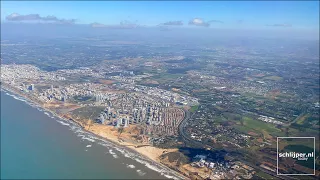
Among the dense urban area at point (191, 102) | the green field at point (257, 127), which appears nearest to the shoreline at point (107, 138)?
the dense urban area at point (191, 102)

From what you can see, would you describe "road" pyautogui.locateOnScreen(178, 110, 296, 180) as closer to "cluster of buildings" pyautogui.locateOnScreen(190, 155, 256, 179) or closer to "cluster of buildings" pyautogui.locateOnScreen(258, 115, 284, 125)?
"cluster of buildings" pyautogui.locateOnScreen(190, 155, 256, 179)

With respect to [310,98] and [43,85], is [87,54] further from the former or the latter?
[310,98]

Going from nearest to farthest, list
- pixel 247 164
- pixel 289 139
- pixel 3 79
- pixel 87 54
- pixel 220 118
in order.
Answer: pixel 247 164 < pixel 289 139 < pixel 220 118 < pixel 3 79 < pixel 87 54

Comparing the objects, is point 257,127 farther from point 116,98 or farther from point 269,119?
point 116,98

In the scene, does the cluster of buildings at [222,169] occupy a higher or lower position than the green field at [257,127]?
lower

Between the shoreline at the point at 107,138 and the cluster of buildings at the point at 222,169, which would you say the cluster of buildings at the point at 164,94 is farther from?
the cluster of buildings at the point at 222,169

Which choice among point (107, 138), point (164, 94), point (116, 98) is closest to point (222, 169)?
point (107, 138)

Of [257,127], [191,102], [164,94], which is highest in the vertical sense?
[164,94]

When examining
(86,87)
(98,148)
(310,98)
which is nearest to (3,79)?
(86,87)
